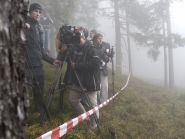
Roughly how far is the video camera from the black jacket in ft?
0.78

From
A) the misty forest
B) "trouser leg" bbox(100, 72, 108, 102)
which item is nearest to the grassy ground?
the misty forest

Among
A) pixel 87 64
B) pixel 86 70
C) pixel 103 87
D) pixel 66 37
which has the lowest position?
pixel 103 87

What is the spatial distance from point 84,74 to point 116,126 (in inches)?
74.6

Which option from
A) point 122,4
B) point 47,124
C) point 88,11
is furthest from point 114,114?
point 88,11

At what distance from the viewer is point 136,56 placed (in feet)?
271

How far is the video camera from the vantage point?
4732 mm

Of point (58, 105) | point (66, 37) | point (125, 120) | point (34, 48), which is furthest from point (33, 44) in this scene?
point (125, 120)

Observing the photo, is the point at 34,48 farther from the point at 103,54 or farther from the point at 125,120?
the point at 125,120

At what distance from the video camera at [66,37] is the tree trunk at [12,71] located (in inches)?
141

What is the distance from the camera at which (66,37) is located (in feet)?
15.5

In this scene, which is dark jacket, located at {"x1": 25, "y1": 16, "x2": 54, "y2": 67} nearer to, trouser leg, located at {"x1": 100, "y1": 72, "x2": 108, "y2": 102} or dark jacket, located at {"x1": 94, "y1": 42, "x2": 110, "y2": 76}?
dark jacket, located at {"x1": 94, "y1": 42, "x2": 110, "y2": 76}

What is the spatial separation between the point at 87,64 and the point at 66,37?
803mm

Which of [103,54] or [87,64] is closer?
[87,64]

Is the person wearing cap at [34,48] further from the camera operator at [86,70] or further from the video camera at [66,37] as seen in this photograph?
the camera operator at [86,70]
